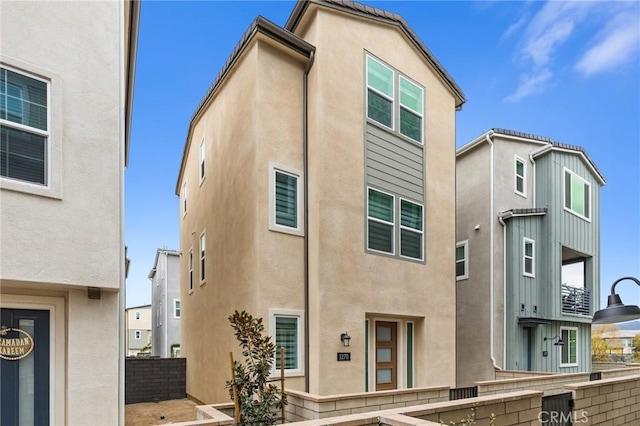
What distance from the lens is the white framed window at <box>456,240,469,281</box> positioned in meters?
15.1

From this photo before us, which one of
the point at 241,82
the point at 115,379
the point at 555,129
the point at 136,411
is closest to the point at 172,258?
the point at 136,411

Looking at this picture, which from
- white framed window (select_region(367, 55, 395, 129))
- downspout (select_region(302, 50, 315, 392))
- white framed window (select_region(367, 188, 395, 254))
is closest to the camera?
downspout (select_region(302, 50, 315, 392))

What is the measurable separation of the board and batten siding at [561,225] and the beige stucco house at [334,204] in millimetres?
5957

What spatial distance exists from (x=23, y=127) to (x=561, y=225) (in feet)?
53.0

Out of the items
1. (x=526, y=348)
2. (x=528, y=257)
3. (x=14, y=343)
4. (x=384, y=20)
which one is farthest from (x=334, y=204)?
(x=526, y=348)

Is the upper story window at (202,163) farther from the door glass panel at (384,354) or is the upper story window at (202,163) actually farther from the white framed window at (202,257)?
the door glass panel at (384,354)

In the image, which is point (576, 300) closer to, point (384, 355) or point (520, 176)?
point (520, 176)

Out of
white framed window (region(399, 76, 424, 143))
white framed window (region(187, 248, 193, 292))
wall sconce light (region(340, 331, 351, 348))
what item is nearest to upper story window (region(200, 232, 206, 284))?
white framed window (region(187, 248, 193, 292))

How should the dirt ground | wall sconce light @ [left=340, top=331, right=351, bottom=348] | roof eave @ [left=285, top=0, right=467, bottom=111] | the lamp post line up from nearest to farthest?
the lamp post, wall sconce light @ [left=340, top=331, right=351, bottom=348], roof eave @ [left=285, top=0, right=467, bottom=111], the dirt ground

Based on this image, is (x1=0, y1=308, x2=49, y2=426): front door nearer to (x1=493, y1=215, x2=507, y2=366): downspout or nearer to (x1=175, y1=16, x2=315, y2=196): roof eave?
(x1=175, y1=16, x2=315, y2=196): roof eave

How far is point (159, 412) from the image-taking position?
10.3m

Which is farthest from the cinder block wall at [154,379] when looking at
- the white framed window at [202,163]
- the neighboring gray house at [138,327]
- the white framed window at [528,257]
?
the neighboring gray house at [138,327]

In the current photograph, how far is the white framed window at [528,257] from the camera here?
570 inches

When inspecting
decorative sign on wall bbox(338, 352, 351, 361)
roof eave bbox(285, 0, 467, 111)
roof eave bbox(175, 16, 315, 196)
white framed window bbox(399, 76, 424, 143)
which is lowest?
decorative sign on wall bbox(338, 352, 351, 361)
